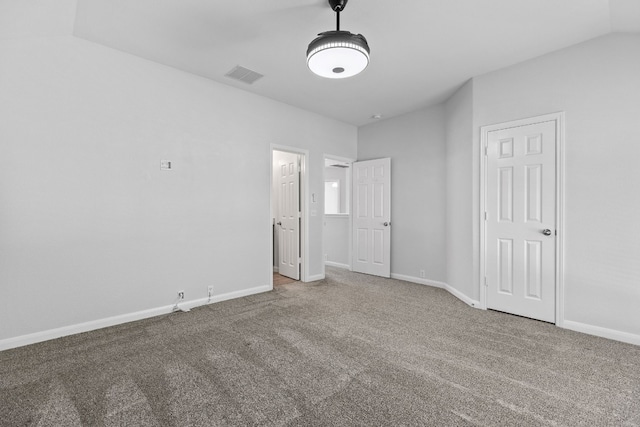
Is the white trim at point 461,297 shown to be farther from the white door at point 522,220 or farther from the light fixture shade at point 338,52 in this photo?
the light fixture shade at point 338,52

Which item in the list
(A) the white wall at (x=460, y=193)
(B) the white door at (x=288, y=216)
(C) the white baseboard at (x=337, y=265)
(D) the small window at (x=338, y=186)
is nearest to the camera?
(A) the white wall at (x=460, y=193)

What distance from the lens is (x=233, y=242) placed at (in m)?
4.07

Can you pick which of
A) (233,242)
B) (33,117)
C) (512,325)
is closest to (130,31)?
(33,117)

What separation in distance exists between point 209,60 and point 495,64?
335cm

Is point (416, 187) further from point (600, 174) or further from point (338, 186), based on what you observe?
point (338, 186)

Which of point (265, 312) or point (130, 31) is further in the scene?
point (265, 312)

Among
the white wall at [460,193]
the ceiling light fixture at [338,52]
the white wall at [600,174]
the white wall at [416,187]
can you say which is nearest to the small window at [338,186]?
the white wall at [416,187]

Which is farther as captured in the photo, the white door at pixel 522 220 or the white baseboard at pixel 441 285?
the white baseboard at pixel 441 285

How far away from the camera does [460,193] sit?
13.8ft

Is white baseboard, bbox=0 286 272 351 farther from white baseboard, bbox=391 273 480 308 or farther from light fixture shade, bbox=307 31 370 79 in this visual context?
light fixture shade, bbox=307 31 370 79

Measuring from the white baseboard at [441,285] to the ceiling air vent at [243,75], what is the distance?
13.1 ft

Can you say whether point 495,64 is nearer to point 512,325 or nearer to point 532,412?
point 512,325

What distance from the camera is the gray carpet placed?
175 centimetres

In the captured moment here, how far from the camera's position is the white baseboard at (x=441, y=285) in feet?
12.6
